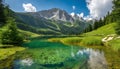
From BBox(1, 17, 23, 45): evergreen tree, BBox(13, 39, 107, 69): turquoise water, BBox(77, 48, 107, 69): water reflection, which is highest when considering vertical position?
BBox(1, 17, 23, 45): evergreen tree

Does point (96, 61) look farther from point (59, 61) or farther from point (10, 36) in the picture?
point (10, 36)

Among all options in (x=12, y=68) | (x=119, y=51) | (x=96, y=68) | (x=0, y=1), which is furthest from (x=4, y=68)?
(x=0, y=1)

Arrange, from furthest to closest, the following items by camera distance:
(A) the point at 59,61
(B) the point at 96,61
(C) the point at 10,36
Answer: (C) the point at 10,36 → (A) the point at 59,61 → (B) the point at 96,61

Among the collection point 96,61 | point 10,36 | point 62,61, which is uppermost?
point 10,36

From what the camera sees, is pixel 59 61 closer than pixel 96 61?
No

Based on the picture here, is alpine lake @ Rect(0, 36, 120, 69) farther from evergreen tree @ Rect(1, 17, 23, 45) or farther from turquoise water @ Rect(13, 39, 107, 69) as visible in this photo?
evergreen tree @ Rect(1, 17, 23, 45)

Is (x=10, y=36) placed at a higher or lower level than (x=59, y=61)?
higher

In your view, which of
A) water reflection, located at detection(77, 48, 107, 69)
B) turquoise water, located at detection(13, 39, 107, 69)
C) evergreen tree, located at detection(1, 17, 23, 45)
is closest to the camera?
water reflection, located at detection(77, 48, 107, 69)

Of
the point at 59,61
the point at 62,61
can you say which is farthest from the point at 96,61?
the point at 59,61

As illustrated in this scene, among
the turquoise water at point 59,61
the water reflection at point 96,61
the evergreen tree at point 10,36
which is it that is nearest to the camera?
the water reflection at point 96,61

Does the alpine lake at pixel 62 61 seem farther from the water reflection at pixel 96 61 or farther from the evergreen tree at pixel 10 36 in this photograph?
the evergreen tree at pixel 10 36

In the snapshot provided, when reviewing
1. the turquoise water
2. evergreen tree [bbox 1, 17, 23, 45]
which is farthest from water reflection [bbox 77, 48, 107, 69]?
evergreen tree [bbox 1, 17, 23, 45]

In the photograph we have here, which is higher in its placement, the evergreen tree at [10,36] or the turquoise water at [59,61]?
the evergreen tree at [10,36]

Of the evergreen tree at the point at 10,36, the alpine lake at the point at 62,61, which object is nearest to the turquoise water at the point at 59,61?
the alpine lake at the point at 62,61
